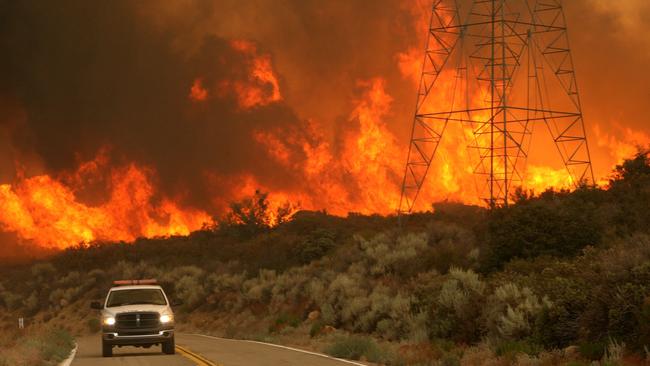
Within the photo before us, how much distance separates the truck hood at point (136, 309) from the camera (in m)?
26.7

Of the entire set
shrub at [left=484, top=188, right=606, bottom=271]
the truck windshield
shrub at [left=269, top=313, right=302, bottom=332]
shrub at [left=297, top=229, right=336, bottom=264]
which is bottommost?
shrub at [left=269, top=313, right=302, bottom=332]

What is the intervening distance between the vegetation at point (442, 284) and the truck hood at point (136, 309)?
5005 millimetres

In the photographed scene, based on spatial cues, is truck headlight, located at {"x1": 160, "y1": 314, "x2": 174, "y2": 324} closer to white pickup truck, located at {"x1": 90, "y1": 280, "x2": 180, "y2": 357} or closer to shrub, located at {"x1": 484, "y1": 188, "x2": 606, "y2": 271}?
white pickup truck, located at {"x1": 90, "y1": 280, "x2": 180, "y2": 357}

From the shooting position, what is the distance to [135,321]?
26625 millimetres

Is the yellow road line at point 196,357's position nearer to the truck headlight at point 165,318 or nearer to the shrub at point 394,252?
the truck headlight at point 165,318

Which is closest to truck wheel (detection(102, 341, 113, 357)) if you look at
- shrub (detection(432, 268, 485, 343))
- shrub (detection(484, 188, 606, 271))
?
shrub (detection(432, 268, 485, 343))

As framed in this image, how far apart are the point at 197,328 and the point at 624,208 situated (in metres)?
28.4

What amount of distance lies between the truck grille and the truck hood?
0.12m

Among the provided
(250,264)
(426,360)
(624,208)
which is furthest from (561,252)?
(250,264)

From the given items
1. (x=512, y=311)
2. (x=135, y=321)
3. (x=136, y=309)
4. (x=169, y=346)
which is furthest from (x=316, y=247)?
(x=512, y=311)

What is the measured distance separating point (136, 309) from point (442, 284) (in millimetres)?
10921

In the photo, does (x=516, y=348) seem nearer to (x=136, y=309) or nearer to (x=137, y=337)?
(x=137, y=337)

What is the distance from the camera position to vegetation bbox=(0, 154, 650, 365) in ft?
67.7

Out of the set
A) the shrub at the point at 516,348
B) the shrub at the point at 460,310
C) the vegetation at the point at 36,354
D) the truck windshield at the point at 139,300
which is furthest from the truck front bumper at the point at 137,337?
the shrub at the point at 516,348
